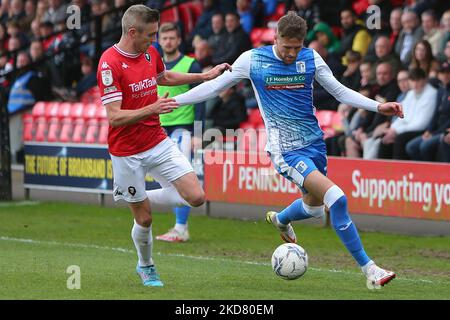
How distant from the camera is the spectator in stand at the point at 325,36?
60.2 feet

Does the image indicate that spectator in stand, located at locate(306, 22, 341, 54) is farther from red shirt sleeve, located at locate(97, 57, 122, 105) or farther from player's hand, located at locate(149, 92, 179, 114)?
player's hand, located at locate(149, 92, 179, 114)

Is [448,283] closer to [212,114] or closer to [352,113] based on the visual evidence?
[352,113]

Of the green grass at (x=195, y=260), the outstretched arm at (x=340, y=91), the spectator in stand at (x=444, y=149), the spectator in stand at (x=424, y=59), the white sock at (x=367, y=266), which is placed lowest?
the green grass at (x=195, y=260)

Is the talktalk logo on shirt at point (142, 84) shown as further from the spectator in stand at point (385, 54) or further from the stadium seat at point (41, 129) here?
the stadium seat at point (41, 129)

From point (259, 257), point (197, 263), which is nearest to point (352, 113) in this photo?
point (259, 257)

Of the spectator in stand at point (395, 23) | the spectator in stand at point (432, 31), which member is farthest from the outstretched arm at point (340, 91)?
the spectator in stand at point (395, 23)

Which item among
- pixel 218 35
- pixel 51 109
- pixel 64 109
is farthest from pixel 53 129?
pixel 218 35

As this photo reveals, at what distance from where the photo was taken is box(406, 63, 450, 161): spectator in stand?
1478 centimetres

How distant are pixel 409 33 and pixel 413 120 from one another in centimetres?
242

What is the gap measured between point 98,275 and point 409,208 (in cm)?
528

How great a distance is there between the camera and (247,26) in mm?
20594

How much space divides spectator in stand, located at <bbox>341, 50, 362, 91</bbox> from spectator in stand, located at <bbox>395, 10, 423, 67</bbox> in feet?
2.25

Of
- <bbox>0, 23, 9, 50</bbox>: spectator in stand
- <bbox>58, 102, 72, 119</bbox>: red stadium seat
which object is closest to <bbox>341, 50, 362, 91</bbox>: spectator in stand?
<bbox>58, 102, 72, 119</bbox>: red stadium seat

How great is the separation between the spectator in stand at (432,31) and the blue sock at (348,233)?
7.94 metres
